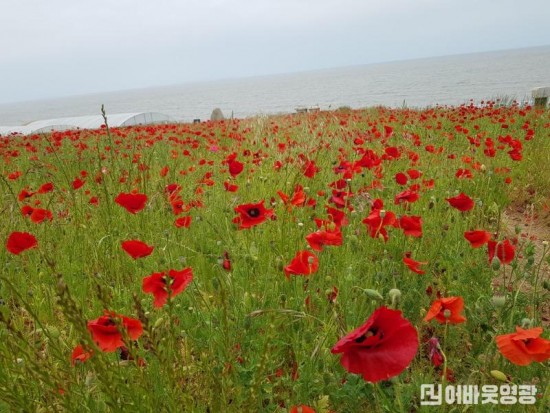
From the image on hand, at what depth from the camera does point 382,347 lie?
75cm

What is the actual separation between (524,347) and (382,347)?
38 cm

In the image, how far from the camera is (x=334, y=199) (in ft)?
7.45

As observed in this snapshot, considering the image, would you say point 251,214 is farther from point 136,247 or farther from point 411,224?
point 411,224

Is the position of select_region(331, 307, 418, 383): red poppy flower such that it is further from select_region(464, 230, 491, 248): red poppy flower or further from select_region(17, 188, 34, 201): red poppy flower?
select_region(17, 188, 34, 201): red poppy flower

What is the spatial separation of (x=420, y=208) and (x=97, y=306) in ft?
7.43

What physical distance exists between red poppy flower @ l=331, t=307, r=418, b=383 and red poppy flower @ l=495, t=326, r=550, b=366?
0.32 m

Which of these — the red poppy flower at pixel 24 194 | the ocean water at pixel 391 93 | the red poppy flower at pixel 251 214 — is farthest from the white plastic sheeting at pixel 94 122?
the red poppy flower at pixel 251 214

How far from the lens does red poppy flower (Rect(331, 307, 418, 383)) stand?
720 millimetres

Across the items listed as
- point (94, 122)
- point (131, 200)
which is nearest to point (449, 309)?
point (131, 200)

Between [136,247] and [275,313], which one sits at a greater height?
[136,247]

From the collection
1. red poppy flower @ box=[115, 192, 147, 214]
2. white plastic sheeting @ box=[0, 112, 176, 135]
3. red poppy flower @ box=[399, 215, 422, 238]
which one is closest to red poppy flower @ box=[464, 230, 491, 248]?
red poppy flower @ box=[399, 215, 422, 238]

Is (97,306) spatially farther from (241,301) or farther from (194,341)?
(241,301)

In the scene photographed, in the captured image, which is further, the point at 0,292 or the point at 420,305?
the point at 0,292

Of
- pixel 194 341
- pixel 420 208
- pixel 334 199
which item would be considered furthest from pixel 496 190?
pixel 194 341
